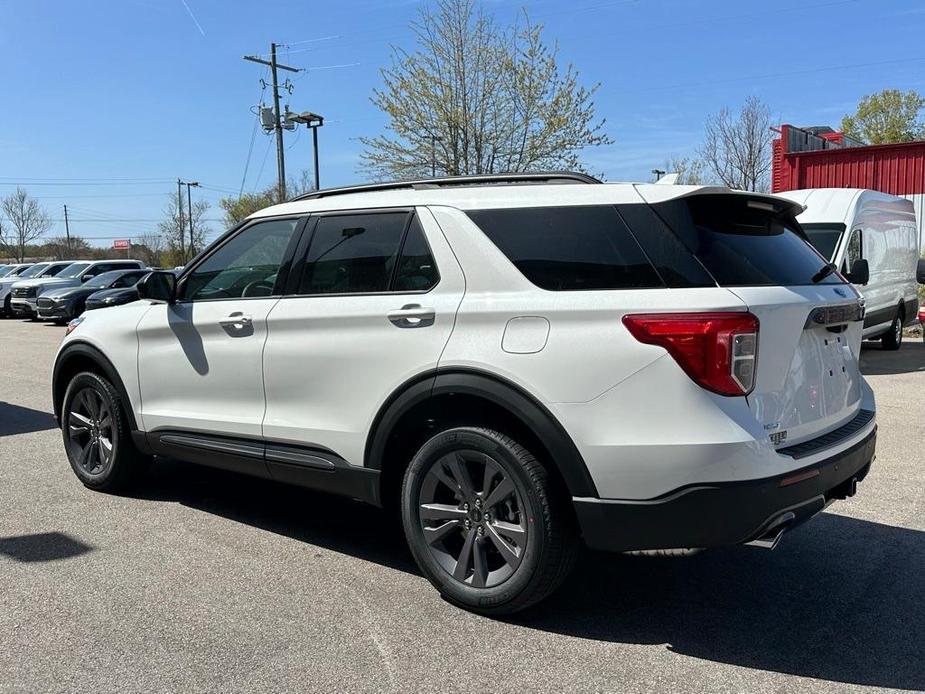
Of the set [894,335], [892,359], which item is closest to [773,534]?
[892,359]

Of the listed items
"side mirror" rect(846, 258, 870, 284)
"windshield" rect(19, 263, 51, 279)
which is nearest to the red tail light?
"side mirror" rect(846, 258, 870, 284)

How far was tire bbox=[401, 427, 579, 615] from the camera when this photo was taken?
3273mm

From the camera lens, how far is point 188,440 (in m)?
4.66

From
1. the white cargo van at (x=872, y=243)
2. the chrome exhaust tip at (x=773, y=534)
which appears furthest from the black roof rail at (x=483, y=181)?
the white cargo van at (x=872, y=243)

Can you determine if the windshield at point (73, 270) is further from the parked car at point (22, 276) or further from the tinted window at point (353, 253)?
the tinted window at point (353, 253)

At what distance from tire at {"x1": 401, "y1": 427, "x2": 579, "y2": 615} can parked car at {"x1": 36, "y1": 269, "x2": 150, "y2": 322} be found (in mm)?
19023

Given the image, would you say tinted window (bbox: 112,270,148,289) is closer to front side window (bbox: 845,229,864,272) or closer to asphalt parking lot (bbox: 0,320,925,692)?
front side window (bbox: 845,229,864,272)

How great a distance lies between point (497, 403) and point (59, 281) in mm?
24293

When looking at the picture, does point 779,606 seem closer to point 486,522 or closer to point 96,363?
point 486,522

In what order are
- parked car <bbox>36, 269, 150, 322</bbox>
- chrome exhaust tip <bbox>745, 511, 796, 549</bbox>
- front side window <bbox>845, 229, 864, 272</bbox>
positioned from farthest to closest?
parked car <bbox>36, 269, 150, 322</bbox> < front side window <bbox>845, 229, 864, 272</bbox> < chrome exhaust tip <bbox>745, 511, 796, 549</bbox>

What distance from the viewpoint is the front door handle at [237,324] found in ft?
14.2

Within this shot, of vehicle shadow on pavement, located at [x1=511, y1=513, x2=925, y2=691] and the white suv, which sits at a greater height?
the white suv

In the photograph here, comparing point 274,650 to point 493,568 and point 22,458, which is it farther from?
point 22,458

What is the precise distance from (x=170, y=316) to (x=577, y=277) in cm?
261
